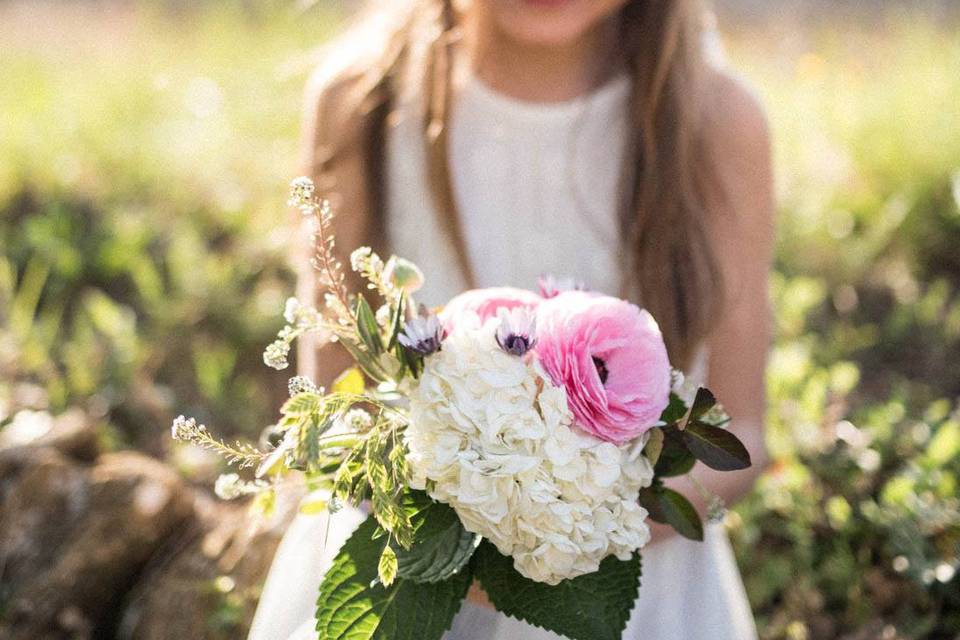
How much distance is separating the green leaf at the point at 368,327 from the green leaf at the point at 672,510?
0.40m

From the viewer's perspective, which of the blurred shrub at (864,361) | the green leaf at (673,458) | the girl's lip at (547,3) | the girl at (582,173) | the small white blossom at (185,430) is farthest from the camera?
the blurred shrub at (864,361)

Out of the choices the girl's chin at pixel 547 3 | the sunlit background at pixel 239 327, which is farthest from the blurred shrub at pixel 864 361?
the girl's chin at pixel 547 3

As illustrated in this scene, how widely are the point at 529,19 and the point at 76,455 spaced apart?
55.9 inches

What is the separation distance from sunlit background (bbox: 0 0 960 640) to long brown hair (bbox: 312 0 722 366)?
606 mm

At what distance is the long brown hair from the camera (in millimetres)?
1963

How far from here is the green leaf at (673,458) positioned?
1.30 meters

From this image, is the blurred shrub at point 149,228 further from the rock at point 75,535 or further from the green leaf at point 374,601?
the green leaf at point 374,601

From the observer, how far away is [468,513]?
3.78ft

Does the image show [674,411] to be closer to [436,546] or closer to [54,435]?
[436,546]

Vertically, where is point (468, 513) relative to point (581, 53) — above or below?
below

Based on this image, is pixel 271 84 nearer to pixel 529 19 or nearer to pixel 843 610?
pixel 529 19

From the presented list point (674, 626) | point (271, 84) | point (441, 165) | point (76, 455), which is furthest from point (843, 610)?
point (271, 84)

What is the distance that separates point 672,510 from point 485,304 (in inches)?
13.9


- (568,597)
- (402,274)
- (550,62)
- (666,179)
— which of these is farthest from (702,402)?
(550,62)
